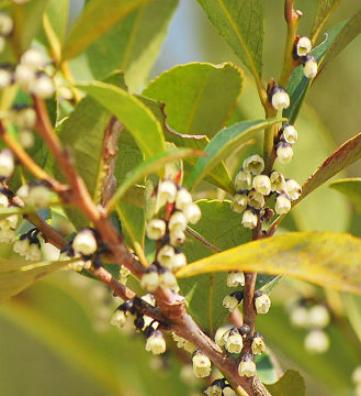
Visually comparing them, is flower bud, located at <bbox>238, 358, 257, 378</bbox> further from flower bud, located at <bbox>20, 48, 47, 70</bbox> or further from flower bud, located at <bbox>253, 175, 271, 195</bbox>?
flower bud, located at <bbox>20, 48, 47, 70</bbox>

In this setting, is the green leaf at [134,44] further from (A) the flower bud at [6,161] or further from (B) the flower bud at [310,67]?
(A) the flower bud at [6,161]

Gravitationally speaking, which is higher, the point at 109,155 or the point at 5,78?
the point at 5,78

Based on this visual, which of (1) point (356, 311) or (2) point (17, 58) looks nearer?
(2) point (17, 58)

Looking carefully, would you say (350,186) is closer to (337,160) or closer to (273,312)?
(337,160)

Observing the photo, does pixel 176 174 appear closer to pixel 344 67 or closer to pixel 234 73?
pixel 234 73

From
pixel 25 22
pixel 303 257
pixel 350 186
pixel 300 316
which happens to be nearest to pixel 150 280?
pixel 303 257

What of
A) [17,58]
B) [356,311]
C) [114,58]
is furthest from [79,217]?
[356,311]

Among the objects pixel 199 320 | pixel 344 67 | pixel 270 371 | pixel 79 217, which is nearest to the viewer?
pixel 79 217
